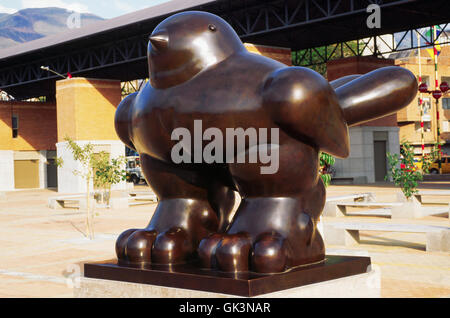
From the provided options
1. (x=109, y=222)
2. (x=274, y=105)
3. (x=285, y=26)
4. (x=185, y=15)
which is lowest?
(x=109, y=222)

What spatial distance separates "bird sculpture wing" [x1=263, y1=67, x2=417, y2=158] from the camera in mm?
3176

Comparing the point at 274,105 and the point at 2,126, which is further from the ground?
the point at 2,126

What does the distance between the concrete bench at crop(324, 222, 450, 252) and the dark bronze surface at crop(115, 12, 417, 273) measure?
5.40m

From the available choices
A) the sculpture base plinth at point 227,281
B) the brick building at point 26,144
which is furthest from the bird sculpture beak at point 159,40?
the brick building at point 26,144

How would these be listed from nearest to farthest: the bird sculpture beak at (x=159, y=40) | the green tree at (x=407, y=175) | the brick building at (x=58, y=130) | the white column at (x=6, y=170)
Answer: the bird sculpture beak at (x=159, y=40) → the green tree at (x=407, y=175) → the brick building at (x=58, y=130) → the white column at (x=6, y=170)

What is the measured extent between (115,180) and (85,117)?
1289cm

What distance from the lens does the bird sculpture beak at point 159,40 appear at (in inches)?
135

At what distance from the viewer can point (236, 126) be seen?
10.8 ft

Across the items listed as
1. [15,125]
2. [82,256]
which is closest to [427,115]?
[15,125]

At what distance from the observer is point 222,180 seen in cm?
368

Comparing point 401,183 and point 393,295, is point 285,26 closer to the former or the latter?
point 401,183

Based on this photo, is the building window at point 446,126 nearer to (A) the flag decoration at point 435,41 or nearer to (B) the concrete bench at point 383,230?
(A) the flag decoration at point 435,41

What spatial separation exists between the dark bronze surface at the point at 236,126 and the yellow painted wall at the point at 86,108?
2740 centimetres

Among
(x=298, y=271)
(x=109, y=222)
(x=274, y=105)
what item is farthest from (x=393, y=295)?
(x=109, y=222)
